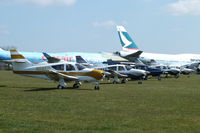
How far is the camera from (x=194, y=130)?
920 cm

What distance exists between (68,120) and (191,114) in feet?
14.4

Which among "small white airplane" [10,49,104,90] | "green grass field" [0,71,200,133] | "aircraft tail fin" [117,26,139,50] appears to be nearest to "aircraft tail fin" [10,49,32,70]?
"small white airplane" [10,49,104,90]

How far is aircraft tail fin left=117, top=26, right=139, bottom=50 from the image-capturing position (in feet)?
228

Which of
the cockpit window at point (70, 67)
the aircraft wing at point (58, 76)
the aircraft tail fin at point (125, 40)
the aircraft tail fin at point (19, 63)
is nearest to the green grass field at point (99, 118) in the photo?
the aircraft wing at point (58, 76)

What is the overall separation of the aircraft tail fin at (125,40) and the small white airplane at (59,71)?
150 ft

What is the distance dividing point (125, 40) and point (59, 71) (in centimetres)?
4722

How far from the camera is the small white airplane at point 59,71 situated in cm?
2305

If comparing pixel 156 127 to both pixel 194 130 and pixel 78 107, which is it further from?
pixel 78 107

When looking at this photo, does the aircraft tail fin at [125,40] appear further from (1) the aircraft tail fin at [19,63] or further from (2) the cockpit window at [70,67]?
(1) the aircraft tail fin at [19,63]

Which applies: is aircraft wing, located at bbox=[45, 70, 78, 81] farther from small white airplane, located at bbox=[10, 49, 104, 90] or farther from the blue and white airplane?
the blue and white airplane

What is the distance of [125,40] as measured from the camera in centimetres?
7012

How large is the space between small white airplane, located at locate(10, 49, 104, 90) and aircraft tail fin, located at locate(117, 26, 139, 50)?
45.6 metres

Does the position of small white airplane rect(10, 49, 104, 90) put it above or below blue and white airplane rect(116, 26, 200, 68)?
below

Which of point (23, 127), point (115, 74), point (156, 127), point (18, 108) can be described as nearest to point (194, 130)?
point (156, 127)
